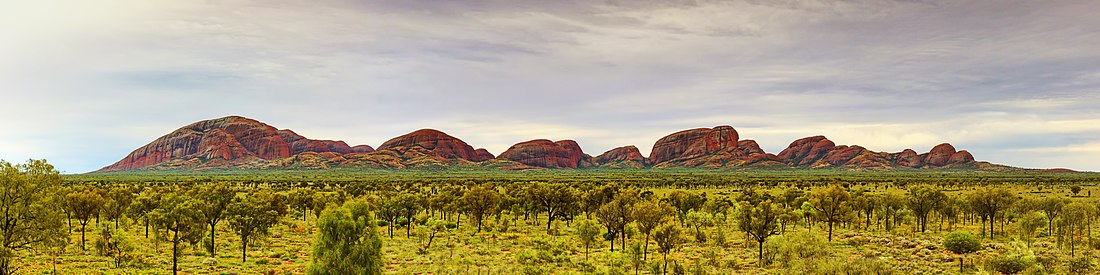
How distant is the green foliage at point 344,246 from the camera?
108 feet

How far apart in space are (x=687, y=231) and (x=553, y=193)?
2045 centimetres

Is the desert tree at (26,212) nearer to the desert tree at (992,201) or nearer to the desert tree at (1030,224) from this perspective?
the desert tree at (1030,224)

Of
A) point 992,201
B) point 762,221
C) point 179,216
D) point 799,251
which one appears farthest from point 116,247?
point 992,201

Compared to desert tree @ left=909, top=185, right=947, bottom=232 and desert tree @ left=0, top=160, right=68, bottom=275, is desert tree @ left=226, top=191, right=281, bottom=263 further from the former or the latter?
desert tree @ left=909, top=185, right=947, bottom=232

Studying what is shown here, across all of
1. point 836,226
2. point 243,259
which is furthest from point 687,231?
point 243,259

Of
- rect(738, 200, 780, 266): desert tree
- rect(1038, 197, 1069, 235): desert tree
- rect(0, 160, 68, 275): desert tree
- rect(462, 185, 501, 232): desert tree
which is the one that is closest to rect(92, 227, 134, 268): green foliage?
rect(0, 160, 68, 275): desert tree

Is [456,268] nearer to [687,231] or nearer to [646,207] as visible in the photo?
[646,207]

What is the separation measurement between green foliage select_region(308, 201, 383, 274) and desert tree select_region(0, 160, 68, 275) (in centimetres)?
1654

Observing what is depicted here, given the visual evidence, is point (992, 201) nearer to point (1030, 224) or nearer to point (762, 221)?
point (1030, 224)

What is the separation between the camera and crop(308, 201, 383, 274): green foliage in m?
32.8

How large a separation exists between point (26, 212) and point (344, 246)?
19.7 metres

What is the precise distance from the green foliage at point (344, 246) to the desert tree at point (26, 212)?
16.5 metres

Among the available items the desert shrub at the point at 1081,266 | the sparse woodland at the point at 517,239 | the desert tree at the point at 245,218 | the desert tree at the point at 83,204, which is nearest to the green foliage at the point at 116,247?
the sparse woodland at the point at 517,239

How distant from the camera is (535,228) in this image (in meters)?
79.7
